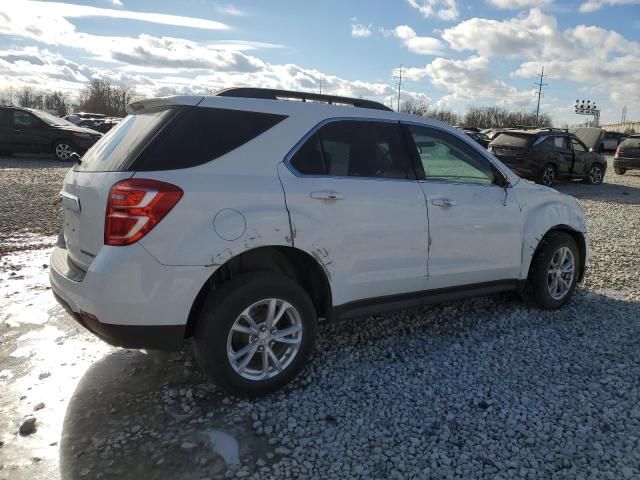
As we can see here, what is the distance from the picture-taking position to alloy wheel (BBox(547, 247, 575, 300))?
194 inches

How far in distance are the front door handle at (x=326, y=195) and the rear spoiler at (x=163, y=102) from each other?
0.92 m

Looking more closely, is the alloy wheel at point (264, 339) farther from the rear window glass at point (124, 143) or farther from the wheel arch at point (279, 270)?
the rear window glass at point (124, 143)

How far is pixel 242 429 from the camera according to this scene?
9.86 feet

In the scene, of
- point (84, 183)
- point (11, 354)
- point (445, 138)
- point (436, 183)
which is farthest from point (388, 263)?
point (11, 354)

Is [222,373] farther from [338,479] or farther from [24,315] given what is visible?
[24,315]

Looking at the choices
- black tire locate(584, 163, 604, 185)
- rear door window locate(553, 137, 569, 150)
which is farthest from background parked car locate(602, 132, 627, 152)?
rear door window locate(553, 137, 569, 150)

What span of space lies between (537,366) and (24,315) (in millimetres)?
4208

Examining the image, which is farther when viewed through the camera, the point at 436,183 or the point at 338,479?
the point at 436,183

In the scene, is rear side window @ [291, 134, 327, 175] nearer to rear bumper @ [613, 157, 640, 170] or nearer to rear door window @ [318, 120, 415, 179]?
rear door window @ [318, 120, 415, 179]

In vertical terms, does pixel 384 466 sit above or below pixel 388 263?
below

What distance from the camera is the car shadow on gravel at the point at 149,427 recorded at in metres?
Answer: 2.67

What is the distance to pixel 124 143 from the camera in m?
3.23

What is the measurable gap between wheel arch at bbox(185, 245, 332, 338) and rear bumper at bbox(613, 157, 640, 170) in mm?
19892

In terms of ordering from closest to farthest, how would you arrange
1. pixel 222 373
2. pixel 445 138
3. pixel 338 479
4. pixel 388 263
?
pixel 338 479, pixel 222 373, pixel 388 263, pixel 445 138
